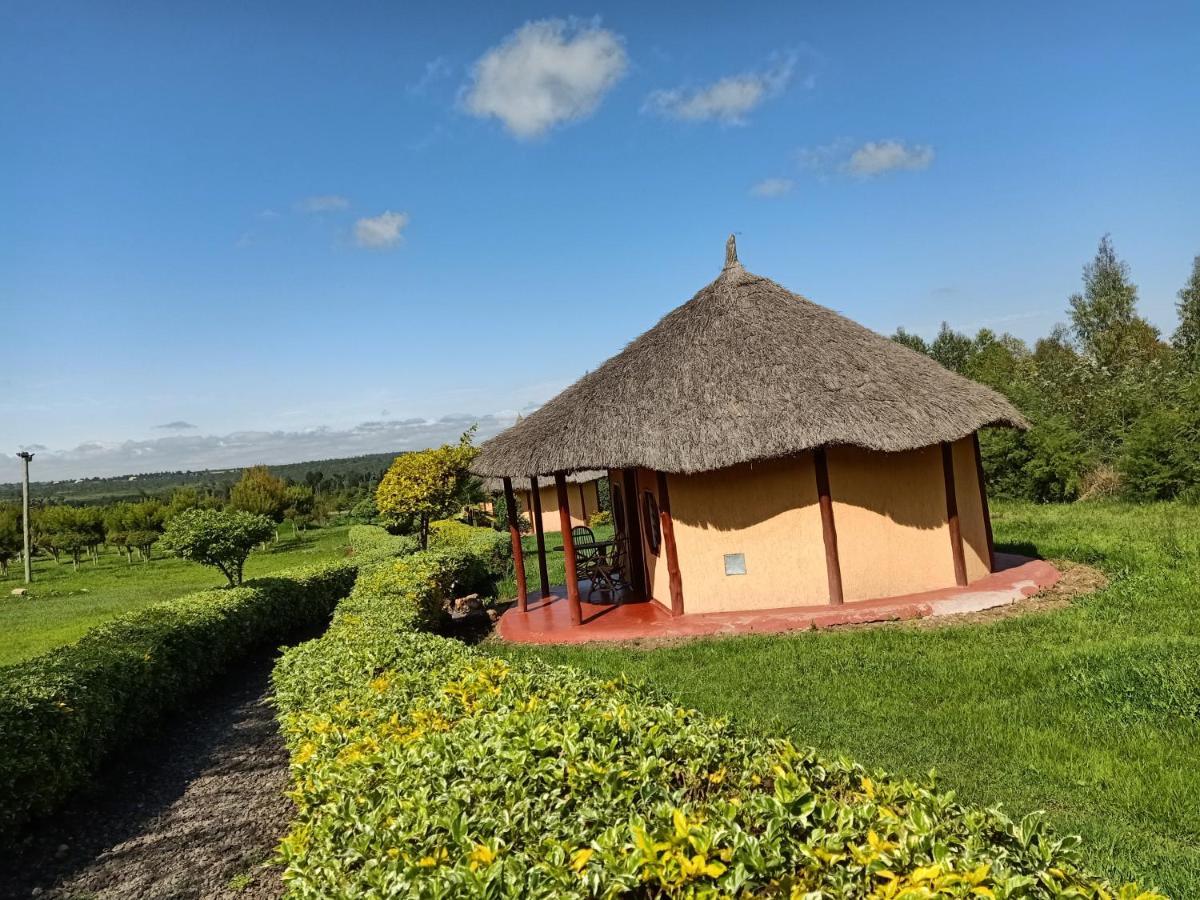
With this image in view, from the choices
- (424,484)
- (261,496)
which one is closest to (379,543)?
(424,484)

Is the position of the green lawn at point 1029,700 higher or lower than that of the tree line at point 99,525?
lower

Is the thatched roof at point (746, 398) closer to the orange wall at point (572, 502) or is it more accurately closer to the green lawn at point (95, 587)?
the green lawn at point (95, 587)

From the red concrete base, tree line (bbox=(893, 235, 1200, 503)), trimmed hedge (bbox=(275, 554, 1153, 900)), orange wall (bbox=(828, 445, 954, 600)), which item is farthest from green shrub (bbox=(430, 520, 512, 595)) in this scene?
tree line (bbox=(893, 235, 1200, 503))

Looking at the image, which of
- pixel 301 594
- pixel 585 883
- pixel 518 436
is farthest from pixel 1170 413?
pixel 585 883

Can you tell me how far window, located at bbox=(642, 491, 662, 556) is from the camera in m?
11.3

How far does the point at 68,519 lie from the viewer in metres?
32.8

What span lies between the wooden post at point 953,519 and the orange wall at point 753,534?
200cm

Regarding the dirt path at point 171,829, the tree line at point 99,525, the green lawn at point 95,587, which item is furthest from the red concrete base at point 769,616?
the tree line at point 99,525

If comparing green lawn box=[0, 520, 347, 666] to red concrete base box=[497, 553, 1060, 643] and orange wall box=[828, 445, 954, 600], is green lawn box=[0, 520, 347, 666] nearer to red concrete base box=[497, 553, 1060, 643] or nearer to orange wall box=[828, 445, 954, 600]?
red concrete base box=[497, 553, 1060, 643]

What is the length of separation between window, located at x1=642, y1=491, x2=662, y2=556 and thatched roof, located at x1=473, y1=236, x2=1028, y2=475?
4.93 feet

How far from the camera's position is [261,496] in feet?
129

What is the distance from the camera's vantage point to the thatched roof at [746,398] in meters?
9.63

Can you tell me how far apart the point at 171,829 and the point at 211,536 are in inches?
340

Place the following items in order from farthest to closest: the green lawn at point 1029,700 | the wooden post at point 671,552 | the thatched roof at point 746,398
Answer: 1. the wooden post at point 671,552
2. the thatched roof at point 746,398
3. the green lawn at point 1029,700
